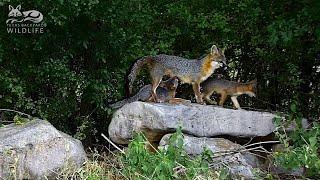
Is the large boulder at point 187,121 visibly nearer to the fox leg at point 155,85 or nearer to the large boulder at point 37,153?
the fox leg at point 155,85

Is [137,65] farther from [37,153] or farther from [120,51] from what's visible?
[37,153]

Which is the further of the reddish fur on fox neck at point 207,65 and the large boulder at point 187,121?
the reddish fur on fox neck at point 207,65

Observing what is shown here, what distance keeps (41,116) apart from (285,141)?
11.7ft

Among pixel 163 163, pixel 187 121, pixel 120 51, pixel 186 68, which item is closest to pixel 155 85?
pixel 186 68

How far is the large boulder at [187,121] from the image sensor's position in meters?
7.25

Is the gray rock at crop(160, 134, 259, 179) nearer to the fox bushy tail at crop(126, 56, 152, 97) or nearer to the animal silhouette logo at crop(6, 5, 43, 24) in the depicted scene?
the fox bushy tail at crop(126, 56, 152, 97)

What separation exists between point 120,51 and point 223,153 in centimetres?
250

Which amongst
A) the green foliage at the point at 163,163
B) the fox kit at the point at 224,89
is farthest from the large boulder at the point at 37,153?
the fox kit at the point at 224,89

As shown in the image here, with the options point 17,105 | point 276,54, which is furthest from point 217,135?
point 17,105

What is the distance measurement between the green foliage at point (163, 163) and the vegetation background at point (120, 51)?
8.26ft

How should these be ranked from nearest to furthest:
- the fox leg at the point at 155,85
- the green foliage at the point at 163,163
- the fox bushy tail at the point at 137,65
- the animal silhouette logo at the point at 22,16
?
the green foliage at the point at 163,163
the fox leg at the point at 155,85
the fox bushy tail at the point at 137,65
the animal silhouette logo at the point at 22,16

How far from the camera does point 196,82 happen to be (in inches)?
301

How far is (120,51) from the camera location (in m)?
8.62

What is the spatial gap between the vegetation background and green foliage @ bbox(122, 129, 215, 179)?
2517 millimetres
